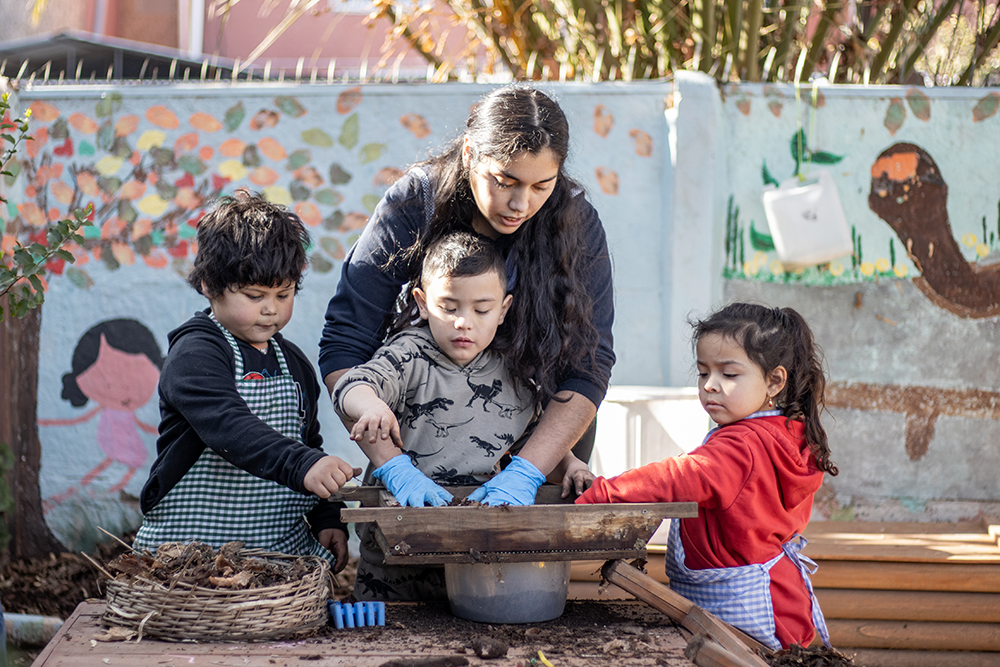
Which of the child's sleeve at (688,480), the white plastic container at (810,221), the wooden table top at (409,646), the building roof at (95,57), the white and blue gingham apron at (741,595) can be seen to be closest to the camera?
the wooden table top at (409,646)

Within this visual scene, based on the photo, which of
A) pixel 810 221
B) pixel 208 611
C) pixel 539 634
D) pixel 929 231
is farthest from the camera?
pixel 929 231

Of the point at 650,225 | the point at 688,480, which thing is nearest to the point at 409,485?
the point at 688,480

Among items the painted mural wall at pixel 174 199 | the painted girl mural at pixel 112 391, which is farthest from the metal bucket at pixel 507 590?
the painted girl mural at pixel 112 391

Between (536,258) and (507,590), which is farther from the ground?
(536,258)

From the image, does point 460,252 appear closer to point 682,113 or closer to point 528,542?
point 528,542

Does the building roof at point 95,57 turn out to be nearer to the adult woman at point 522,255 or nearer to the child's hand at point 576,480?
the adult woman at point 522,255

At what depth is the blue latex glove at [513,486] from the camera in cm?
196

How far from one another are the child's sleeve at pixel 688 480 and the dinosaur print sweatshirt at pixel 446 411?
0.26 metres

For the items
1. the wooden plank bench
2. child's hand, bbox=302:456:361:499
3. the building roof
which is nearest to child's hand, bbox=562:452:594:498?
child's hand, bbox=302:456:361:499

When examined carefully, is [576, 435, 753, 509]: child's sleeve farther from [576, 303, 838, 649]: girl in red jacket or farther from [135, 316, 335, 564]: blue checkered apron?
[135, 316, 335, 564]: blue checkered apron

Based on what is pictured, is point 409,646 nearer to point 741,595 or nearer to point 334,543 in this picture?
point 334,543

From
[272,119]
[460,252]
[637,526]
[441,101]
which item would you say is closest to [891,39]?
[441,101]

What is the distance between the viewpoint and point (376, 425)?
6.19 ft

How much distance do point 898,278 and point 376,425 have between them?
116 inches
